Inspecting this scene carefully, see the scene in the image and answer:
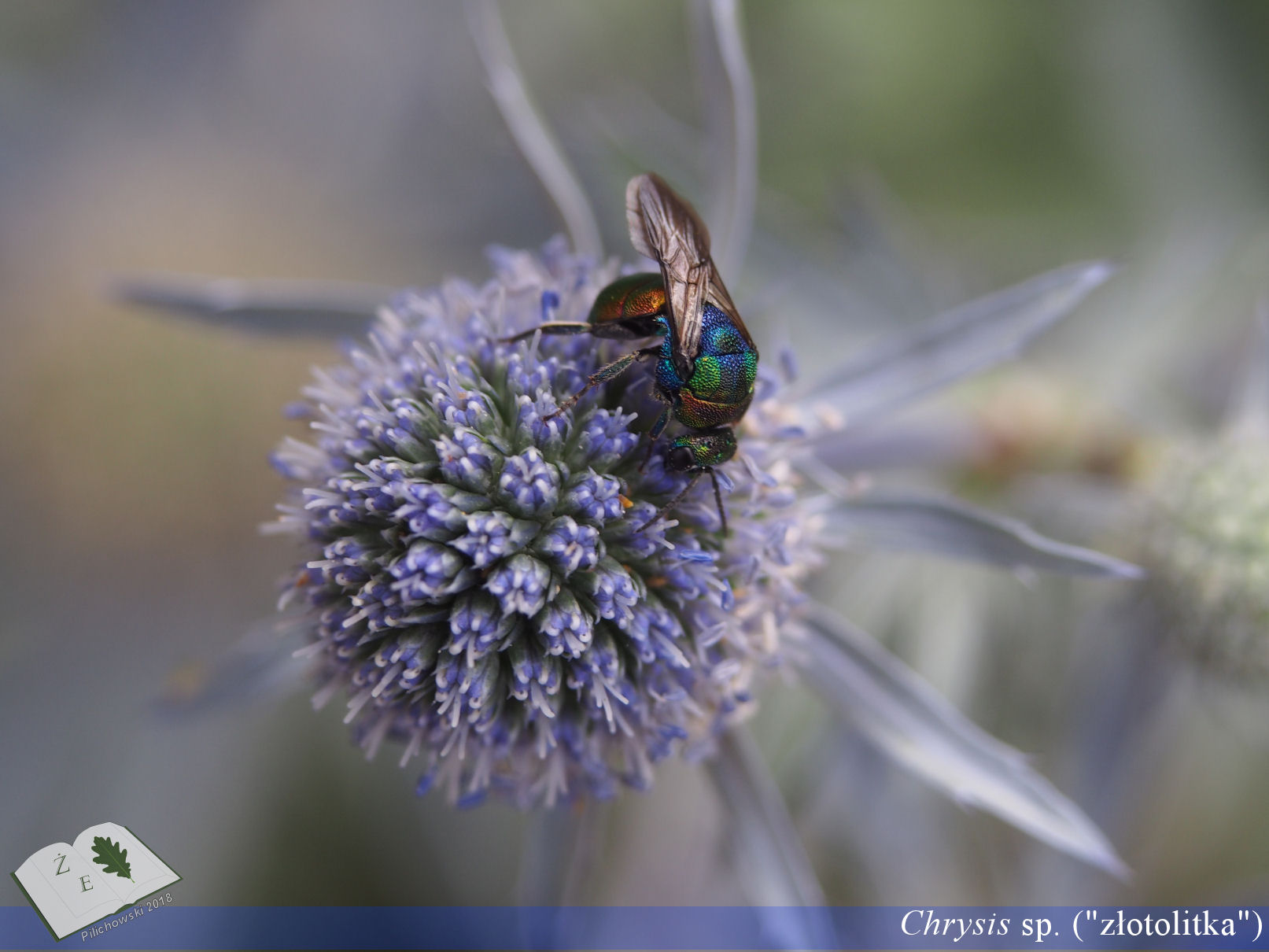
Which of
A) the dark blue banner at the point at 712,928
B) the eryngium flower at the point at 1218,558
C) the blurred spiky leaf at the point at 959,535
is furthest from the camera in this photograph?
the dark blue banner at the point at 712,928

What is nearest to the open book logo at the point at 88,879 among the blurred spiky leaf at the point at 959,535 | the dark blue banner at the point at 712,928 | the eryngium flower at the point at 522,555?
the dark blue banner at the point at 712,928

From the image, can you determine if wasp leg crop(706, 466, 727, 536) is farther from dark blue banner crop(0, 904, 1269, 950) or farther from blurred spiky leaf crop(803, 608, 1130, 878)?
dark blue banner crop(0, 904, 1269, 950)

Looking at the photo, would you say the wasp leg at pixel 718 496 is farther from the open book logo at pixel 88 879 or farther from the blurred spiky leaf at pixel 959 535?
the open book logo at pixel 88 879

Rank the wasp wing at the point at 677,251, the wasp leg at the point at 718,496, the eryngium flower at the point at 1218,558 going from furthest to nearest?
1. the eryngium flower at the point at 1218,558
2. the wasp leg at the point at 718,496
3. the wasp wing at the point at 677,251

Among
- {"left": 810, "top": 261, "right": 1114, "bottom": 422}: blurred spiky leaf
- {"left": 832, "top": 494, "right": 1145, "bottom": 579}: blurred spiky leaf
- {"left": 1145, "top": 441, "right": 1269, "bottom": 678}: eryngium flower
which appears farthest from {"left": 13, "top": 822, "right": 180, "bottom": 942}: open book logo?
{"left": 1145, "top": 441, "right": 1269, "bottom": 678}: eryngium flower

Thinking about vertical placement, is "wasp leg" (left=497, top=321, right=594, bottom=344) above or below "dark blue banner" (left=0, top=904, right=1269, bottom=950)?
above

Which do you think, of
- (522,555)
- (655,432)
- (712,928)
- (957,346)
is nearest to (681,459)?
(655,432)

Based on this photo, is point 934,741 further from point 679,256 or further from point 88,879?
point 88,879

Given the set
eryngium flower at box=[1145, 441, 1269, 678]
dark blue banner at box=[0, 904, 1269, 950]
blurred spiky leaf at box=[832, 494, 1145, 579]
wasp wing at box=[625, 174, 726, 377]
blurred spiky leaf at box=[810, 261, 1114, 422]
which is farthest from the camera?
dark blue banner at box=[0, 904, 1269, 950]
